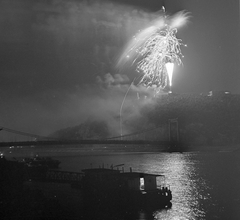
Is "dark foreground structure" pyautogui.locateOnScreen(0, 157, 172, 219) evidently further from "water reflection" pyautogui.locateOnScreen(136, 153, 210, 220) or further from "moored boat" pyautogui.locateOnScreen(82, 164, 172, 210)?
Answer: "water reflection" pyautogui.locateOnScreen(136, 153, 210, 220)

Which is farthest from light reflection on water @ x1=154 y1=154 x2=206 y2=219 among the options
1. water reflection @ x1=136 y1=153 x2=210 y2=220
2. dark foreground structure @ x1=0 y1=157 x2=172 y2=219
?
dark foreground structure @ x1=0 y1=157 x2=172 y2=219

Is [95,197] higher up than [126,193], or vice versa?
[126,193]

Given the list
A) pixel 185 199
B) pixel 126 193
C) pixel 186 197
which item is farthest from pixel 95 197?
pixel 186 197

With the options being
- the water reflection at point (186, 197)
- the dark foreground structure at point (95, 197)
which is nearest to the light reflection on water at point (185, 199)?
the water reflection at point (186, 197)

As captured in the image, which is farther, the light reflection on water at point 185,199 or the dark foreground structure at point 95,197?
the light reflection on water at point 185,199

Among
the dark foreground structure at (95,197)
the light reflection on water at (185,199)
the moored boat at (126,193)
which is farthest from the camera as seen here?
the moored boat at (126,193)

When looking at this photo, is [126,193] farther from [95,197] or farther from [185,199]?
[185,199]

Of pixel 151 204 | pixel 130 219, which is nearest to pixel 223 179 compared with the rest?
pixel 151 204

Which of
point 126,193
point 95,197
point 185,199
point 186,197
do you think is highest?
point 126,193

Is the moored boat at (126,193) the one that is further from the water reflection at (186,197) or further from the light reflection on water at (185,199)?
the light reflection on water at (185,199)

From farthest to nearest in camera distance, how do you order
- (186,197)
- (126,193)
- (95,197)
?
(186,197), (95,197), (126,193)

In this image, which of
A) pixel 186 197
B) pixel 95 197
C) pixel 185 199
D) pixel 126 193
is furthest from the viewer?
pixel 186 197

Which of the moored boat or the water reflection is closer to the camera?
the water reflection
